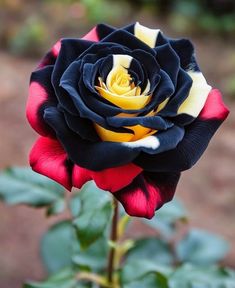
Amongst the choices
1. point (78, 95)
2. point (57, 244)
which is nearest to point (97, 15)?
point (57, 244)

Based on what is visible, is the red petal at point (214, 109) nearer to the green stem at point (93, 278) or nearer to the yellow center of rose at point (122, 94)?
the yellow center of rose at point (122, 94)

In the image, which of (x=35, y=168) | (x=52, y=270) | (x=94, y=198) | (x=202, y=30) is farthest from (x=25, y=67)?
(x=35, y=168)

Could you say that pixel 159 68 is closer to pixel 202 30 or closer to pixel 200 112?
pixel 200 112

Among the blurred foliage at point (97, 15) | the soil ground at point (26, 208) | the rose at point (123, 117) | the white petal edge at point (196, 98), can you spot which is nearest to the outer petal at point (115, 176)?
the rose at point (123, 117)

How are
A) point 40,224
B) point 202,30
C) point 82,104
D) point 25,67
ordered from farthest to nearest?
1. point 202,30
2. point 25,67
3. point 40,224
4. point 82,104

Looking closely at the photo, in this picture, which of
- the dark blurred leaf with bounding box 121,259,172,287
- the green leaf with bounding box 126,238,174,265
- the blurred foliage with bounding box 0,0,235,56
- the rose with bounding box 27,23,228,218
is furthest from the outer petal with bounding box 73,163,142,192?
the blurred foliage with bounding box 0,0,235,56

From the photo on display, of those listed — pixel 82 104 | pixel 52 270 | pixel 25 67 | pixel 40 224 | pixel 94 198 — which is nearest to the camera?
pixel 82 104
